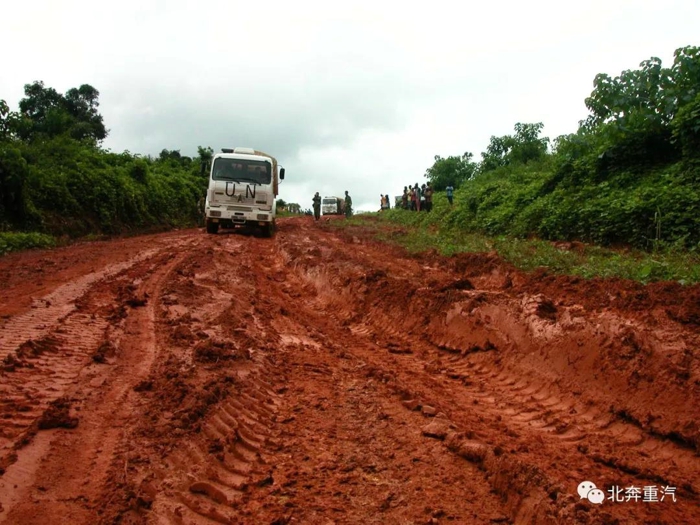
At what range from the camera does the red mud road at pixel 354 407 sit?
8.84 feet

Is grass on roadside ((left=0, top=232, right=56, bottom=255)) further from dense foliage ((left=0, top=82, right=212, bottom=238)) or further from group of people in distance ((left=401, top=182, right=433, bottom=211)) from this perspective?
group of people in distance ((left=401, top=182, right=433, bottom=211))

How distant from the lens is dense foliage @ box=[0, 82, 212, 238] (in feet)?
50.0

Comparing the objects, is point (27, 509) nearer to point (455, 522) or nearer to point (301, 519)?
point (301, 519)

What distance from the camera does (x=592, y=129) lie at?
16.4 metres

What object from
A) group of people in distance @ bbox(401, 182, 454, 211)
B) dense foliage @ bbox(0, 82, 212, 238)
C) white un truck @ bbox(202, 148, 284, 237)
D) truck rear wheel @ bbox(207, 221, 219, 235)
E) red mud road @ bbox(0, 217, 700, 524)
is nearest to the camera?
red mud road @ bbox(0, 217, 700, 524)

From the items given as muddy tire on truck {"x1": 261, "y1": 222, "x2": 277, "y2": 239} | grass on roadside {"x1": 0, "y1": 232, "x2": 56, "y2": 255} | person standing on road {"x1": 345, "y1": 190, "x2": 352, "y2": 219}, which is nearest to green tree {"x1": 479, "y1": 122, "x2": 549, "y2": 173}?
person standing on road {"x1": 345, "y1": 190, "x2": 352, "y2": 219}

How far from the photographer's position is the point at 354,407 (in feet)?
13.4

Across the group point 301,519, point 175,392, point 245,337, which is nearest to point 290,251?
point 245,337

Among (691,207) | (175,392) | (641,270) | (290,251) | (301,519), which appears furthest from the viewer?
(290,251)

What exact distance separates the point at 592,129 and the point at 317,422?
51.3 ft

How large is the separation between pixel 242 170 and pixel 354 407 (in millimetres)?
14982

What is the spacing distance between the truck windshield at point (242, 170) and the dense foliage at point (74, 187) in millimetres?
5067

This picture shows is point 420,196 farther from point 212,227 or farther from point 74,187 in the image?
point 74,187

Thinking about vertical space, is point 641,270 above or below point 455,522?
above
